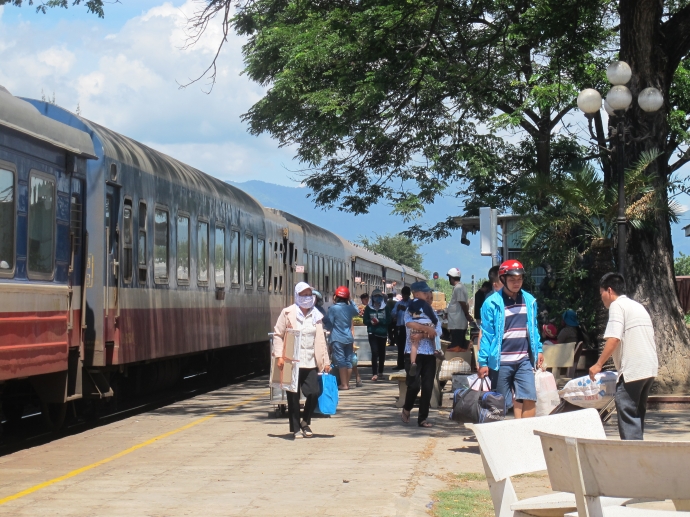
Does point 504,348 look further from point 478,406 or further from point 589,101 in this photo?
point 589,101

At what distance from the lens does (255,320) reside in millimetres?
21406

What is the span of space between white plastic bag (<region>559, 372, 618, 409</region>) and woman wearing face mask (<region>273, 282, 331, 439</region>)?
120 inches

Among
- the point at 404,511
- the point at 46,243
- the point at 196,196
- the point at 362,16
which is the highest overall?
the point at 362,16

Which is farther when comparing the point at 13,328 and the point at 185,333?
the point at 185,333

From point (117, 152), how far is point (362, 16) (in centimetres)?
804

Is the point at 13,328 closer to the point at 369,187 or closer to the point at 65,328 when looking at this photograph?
the point at 65,328

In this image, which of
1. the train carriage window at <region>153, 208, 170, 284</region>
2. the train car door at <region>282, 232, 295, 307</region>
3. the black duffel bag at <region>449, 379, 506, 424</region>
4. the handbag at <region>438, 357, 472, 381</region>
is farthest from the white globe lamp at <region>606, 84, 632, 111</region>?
the train car door at <region>282, 232, 295, 307</region>

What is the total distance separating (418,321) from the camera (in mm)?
12398

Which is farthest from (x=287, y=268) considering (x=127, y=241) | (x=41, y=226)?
(x=41, y=226)

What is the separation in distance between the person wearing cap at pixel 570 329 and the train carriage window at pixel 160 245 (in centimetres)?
655

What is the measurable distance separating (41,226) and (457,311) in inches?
322

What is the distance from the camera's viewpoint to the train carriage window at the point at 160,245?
14742mm

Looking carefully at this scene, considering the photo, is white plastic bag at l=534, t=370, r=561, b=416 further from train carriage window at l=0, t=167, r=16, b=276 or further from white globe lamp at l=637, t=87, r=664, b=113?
white globe lamp at l=637, t=87, r=664, b=113

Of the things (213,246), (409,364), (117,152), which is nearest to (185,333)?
(213,246)
